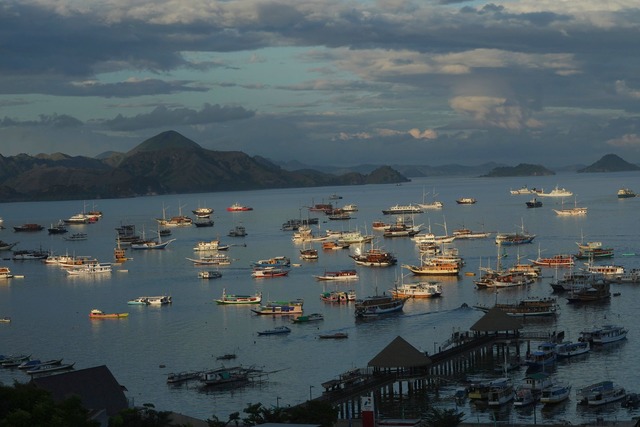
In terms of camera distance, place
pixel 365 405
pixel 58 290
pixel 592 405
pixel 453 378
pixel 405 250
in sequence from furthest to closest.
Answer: pixel 405 250 < pixel 58 290 < pixel 453 378 < pixel 592 405 < pixel 365 405

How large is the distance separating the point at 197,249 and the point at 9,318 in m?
46.2

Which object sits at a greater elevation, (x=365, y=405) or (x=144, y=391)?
(x=365, y=405)

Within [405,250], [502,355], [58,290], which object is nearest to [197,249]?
[405,250]

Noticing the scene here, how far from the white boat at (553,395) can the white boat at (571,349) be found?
6.97 m

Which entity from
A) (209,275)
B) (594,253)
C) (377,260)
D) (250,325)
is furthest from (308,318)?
(594,253)

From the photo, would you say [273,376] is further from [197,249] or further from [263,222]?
[263,222]

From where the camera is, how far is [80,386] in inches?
1214

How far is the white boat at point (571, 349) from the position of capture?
143 ft

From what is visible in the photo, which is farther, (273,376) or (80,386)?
(273,376)

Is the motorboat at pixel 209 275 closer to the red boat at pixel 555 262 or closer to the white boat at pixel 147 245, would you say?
the red boat at pixel 555 262

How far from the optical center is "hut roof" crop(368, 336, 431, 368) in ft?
122

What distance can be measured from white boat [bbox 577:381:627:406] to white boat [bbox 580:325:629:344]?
10.2 meters

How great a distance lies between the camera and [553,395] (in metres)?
35.7

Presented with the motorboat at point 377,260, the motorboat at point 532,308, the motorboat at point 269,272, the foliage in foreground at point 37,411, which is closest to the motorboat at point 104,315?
the motorboat at point 269,272
